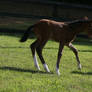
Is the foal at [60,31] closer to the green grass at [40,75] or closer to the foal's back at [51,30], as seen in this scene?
the foal's back at [51,30]

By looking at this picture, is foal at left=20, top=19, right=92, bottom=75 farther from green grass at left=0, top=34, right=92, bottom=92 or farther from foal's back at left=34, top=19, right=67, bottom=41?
green grass at left=0, top=34, right=92, bottom=92

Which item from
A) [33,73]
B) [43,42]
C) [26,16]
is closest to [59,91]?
[33,73]

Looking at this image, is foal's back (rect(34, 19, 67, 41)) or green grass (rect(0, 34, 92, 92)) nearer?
green grass (rect(0, 34, 92, 92))

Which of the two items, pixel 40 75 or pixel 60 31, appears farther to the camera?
pixel 60 31

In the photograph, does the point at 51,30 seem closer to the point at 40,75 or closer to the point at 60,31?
the point at 60,31

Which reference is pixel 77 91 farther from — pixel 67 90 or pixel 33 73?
pixel 33 73

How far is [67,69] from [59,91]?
8.26ft

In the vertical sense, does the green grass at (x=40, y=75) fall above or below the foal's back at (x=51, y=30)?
below

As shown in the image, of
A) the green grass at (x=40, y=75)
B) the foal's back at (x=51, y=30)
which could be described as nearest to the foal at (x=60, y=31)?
the foal's back at (x=51, y=30)

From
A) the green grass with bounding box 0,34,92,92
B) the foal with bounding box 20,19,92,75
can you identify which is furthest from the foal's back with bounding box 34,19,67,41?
the green grass with bounding box 0,34,92,92

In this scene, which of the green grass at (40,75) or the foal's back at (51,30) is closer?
the green grass at (40,75)

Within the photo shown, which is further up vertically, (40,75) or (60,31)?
(60,31)

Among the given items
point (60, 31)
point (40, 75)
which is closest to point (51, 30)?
point (60, 31)

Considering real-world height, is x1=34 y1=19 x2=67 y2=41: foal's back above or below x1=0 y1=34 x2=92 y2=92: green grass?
above
